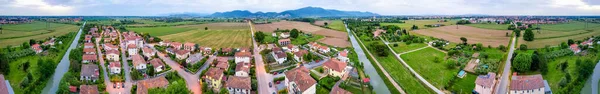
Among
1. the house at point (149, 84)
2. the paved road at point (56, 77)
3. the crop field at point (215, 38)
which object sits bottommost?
the paved road at point (56, 77)

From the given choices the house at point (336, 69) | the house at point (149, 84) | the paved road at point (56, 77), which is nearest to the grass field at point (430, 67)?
the house at point (336, 69)

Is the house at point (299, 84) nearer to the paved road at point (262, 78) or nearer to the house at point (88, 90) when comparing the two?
the paved road at point (262, 78)

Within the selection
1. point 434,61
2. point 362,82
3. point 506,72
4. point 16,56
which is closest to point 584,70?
point 506,72

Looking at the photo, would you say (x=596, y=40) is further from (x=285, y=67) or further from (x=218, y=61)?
(x=218, y=61)

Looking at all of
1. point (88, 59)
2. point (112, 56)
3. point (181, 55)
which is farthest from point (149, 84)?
point (112, 56)

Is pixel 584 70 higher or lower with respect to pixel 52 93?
higher

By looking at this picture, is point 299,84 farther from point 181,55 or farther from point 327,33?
point 327,33
